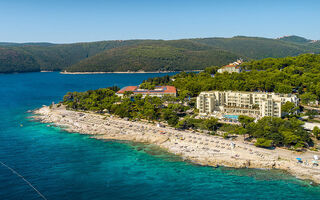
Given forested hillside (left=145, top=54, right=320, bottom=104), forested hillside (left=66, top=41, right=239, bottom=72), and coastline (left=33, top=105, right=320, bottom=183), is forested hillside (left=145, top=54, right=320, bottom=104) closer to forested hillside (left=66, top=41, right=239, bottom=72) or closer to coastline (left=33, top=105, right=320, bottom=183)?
coastline (left=33, top=105, right=320, bottom=183)

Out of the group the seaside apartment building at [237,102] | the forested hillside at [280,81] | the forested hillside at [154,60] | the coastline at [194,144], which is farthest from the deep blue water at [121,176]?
the forested hillside at [154,60]

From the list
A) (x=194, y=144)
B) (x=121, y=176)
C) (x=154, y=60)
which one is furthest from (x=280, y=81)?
(x=154, y=60)

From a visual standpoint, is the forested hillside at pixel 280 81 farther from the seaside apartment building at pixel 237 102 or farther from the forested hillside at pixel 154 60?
the forested hillside at pixel 154 60

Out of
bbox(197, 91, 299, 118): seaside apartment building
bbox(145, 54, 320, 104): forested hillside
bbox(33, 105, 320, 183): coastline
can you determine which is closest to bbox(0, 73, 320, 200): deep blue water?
bbox(33, 105, 320, 183): coastline

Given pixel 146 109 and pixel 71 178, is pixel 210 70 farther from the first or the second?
pixel 71 178

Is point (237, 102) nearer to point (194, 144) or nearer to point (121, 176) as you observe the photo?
point (194, 144)

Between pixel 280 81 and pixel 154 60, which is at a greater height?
pixel 154 60

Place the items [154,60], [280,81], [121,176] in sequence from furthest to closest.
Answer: [154,60] < [280,81] < [121,176]

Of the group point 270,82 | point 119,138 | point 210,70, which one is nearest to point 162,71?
point 210,70

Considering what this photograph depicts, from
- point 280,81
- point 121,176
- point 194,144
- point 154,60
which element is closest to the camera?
point 121,176
